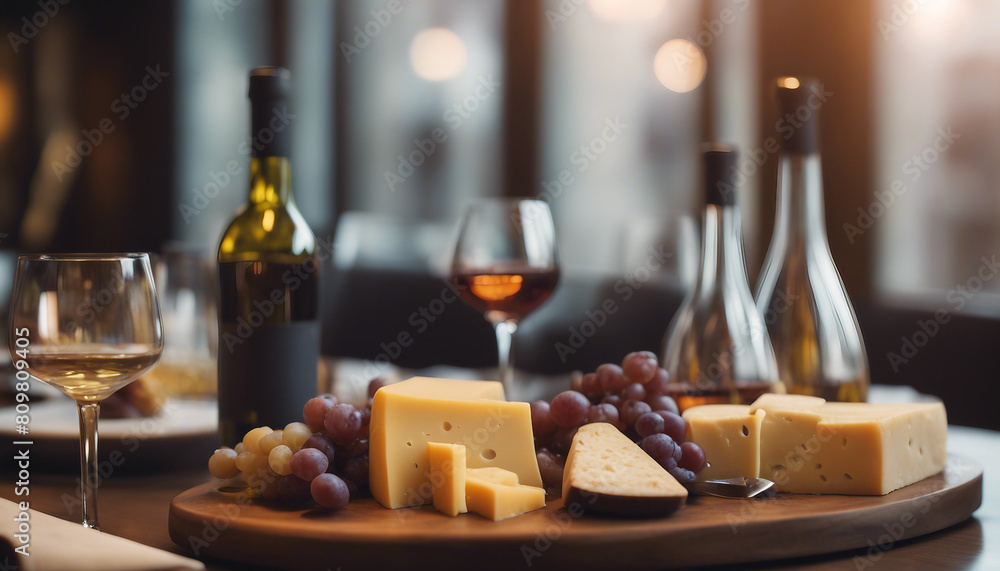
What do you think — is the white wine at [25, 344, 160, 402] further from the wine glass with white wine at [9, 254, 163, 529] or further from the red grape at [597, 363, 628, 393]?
the red grape at [597, 363, 628, 393]

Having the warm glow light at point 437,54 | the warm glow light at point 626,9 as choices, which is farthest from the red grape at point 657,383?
the warm glow light at point 437,54

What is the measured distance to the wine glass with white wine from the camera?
29.0 inches

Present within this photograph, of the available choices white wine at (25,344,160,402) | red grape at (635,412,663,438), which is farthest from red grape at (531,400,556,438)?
white wine at (25,344,160,402)

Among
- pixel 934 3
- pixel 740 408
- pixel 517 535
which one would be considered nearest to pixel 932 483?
pixel 740 408

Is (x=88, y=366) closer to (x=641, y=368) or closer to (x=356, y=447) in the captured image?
(x=356, y=447)

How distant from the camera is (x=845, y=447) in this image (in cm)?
83

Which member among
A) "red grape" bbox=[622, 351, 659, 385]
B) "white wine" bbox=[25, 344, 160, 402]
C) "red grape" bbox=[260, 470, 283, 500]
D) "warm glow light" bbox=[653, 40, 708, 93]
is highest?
"warm glow light" bbox=[653, 40, 708, 93]

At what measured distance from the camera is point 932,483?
2.81 feet

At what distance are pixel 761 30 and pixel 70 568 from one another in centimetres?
383

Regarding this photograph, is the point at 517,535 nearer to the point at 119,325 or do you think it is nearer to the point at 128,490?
the point at 119,325

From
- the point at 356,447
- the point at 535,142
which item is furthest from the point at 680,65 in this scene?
the point at 356,447

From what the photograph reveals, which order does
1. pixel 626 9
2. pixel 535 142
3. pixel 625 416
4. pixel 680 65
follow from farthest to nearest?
pixel 535 142 < pixel 626 9 < pixel 680 65 < pixel 625 416

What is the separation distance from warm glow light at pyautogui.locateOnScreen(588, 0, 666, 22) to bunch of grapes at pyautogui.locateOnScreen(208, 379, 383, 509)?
421 centimetres

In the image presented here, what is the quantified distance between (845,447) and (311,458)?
486mm
